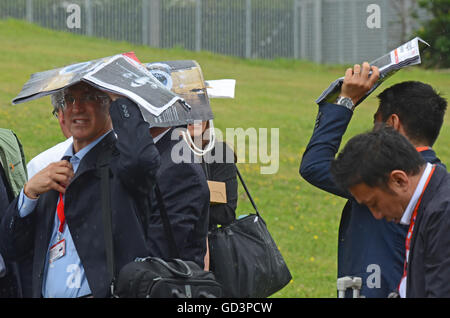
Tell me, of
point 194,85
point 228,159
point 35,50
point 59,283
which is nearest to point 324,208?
point 228,159

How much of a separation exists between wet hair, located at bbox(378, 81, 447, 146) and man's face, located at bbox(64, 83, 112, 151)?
1.28 metres

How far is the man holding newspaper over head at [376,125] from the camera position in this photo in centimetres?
346

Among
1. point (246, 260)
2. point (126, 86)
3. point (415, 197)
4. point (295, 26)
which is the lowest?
point (246, 260)

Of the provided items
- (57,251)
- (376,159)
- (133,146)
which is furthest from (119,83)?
(376,159)

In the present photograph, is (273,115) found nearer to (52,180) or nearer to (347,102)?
(347,102)

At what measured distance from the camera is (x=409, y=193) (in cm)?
302

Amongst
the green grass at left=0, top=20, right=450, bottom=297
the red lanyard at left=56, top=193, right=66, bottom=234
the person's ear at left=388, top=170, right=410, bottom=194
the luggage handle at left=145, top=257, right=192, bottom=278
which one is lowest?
the green grass at left=0, top=20, right=450, bottom=297

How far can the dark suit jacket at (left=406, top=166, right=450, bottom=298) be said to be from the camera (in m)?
2.88

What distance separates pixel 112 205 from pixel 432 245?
1310mm

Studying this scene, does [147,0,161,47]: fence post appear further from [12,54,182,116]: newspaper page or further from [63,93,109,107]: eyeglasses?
[12,54,182,116]: newspaper page

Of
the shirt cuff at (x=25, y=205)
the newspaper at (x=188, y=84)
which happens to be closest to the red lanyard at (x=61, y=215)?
the shirt cuff at (x=25, y=205)

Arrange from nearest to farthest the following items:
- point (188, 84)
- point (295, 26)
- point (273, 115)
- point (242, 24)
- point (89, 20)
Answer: point (188, 84)
point (273, 115)
point (89, 20)
point (242, 24)
point (295, 26)

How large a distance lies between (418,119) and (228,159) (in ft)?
5.43

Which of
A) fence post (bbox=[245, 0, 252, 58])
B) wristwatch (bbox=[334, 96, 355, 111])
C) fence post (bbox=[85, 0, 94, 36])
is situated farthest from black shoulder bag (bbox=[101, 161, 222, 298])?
fence post (bbox=[245, 0, 252, 58])
